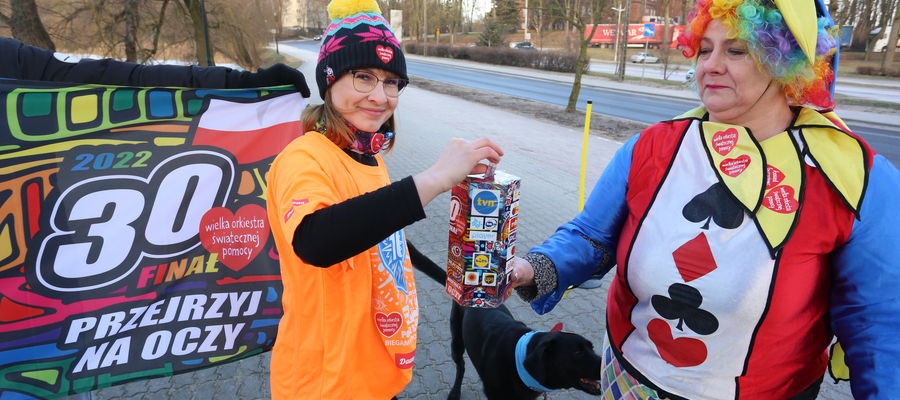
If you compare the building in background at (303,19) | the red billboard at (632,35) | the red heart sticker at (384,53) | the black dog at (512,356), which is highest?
the building in background at (303,19)

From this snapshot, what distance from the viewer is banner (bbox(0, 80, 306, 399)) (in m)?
2.00

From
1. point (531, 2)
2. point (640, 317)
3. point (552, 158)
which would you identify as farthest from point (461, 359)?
point (531, 2)

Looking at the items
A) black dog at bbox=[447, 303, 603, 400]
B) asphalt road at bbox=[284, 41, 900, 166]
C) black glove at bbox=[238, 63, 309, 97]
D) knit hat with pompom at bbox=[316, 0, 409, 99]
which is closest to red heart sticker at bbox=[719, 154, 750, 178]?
knit hat with pompom at bbox=[316, 0, 409, 99]

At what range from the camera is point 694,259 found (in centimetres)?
131

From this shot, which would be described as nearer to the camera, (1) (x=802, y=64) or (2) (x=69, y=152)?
(1) (x=802, y=64)

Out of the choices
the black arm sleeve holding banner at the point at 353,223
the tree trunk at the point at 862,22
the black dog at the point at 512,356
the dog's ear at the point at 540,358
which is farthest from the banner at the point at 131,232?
the tree trunk at the point at 862,22

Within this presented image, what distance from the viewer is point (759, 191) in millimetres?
1268

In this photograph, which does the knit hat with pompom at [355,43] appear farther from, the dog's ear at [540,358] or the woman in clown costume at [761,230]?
the dog's ear at [540,358]

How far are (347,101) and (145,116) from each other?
1.38m

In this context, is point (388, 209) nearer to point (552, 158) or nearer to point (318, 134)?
point (318, 134)

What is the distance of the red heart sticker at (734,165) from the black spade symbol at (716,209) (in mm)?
48

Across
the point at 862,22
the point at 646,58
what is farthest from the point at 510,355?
the point at 646,58

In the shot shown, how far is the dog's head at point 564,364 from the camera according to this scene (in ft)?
7.91

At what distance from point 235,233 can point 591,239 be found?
1.80 metres
